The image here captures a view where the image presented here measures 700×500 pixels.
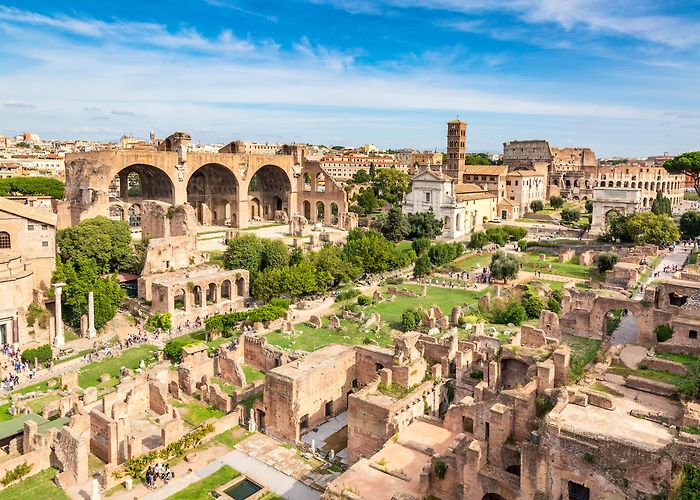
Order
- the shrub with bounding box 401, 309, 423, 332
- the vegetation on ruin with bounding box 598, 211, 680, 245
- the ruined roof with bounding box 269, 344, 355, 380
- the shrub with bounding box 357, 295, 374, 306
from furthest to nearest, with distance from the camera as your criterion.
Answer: the vegetation on ruin with bounding box 598, 211, 680, 245 → the shrub with bounding box 357, 295, 374, 306 → the shrub with bounding box 401, 309, 423, 332 → the ruined roof with bounding box 269, 344, 355, 380

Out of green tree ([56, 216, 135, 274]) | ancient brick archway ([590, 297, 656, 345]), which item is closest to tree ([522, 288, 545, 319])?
ancient brick archway ([590, 297, 656, 345])

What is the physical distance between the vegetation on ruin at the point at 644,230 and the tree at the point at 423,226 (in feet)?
56.9

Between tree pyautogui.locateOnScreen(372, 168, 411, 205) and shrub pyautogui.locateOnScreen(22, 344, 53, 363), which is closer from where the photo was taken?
shrub pyautogui.locateOnScreen(22, 344, 53, 363)

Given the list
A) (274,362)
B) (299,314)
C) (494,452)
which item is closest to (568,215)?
(299,314)

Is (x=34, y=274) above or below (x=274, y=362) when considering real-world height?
above

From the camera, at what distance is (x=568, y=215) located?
7231cm

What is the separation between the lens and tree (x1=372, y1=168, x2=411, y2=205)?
84.4m

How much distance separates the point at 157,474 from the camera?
17.6m

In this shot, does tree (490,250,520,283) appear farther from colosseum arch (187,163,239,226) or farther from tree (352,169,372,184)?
tree (352,169,372,184)

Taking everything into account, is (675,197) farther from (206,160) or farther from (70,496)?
(70,496)

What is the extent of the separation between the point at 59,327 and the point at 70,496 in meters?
15.4

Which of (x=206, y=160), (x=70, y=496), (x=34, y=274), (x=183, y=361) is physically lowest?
(x=70, y=496)

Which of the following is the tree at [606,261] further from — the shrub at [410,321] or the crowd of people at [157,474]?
the crowd of people at [157,474]

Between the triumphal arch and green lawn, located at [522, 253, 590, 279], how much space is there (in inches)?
933
